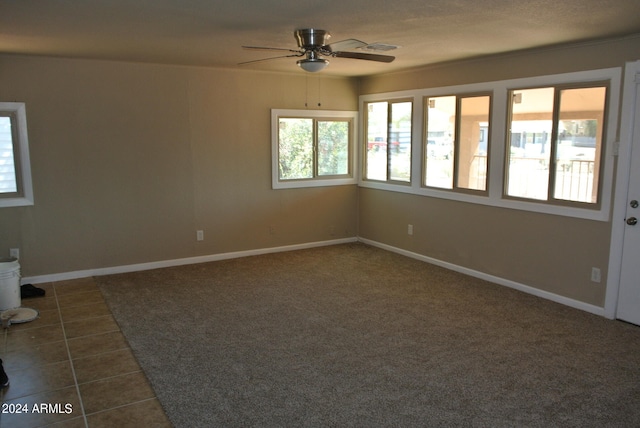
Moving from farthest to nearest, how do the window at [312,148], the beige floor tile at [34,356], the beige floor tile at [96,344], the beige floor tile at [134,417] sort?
the window at [312,148] < the beige floor tile at [96,344] < the beige floor tile at [34,356] < the beige floor tile at [134,417]

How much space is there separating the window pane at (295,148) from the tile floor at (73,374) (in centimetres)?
308

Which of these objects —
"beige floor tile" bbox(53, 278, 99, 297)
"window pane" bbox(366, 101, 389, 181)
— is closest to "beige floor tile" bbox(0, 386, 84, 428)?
"beige floor tile" bbox(53, 278, 99, 297)

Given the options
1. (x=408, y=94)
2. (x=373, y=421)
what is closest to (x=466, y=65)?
(x=408, y=94)

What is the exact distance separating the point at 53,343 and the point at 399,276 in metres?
3.50

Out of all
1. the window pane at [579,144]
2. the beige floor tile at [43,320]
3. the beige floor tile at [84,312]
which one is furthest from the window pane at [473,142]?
the beige floor tile at [43,320]

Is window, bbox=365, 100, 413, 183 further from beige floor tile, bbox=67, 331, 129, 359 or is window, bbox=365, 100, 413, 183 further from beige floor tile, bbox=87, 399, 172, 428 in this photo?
beige floor tile, bbox=87, 399, 172, 428

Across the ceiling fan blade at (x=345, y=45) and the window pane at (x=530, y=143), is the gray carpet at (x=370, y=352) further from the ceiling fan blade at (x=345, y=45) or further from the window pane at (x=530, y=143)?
the ceiling fan blade at (x=345, y=45)

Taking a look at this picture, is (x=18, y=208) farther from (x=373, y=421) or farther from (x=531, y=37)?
(x=531, y=37)

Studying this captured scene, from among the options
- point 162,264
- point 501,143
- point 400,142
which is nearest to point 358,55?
point 501,143

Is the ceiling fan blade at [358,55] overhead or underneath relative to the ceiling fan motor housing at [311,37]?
underneath

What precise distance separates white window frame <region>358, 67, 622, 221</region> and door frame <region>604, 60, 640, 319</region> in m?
0.06

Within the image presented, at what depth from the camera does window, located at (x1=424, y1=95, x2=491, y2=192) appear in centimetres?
536

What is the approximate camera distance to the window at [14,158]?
4.96 metres

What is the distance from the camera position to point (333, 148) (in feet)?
23.2
